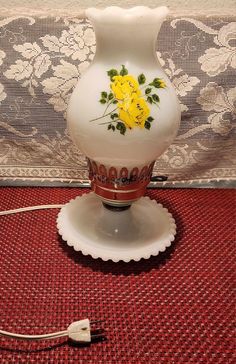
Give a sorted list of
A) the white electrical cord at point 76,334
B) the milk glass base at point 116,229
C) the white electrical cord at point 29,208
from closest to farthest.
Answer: the white electrical cord at point 76,334 < the milk glass base at point 116,229 < the white electrical cord at point 29,208

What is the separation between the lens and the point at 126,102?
57 cm

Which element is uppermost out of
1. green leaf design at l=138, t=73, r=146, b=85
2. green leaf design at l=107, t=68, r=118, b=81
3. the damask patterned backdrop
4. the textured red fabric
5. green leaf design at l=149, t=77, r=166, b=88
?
green leaf design at l=107, t=68, r=118, b=81

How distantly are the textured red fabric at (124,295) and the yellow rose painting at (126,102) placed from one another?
25cm

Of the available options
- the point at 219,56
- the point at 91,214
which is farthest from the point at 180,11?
the point at 91,214

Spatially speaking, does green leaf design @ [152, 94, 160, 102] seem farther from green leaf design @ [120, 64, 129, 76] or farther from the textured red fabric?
the textured red fabric

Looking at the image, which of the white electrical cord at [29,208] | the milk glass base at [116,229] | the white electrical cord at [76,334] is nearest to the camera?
the white electrical cord at [76,334]

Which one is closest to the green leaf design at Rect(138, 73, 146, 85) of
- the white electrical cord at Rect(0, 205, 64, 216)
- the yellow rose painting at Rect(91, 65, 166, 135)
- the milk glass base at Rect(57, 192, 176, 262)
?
the yellow rose painting at Rect(91, 65, 166, 135)

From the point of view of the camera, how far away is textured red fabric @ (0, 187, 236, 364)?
1.74 feet

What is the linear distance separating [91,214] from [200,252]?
0.71ft

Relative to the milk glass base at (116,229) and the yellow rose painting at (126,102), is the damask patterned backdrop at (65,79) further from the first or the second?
the yellow rose painting at (126,102)

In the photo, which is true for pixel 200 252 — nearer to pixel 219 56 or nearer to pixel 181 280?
pixel 181 280

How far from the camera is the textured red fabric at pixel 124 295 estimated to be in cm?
53

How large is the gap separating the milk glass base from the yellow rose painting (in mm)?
204

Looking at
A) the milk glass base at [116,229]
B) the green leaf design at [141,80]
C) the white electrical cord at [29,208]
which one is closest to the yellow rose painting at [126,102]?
the green leaf design at [141,80]
